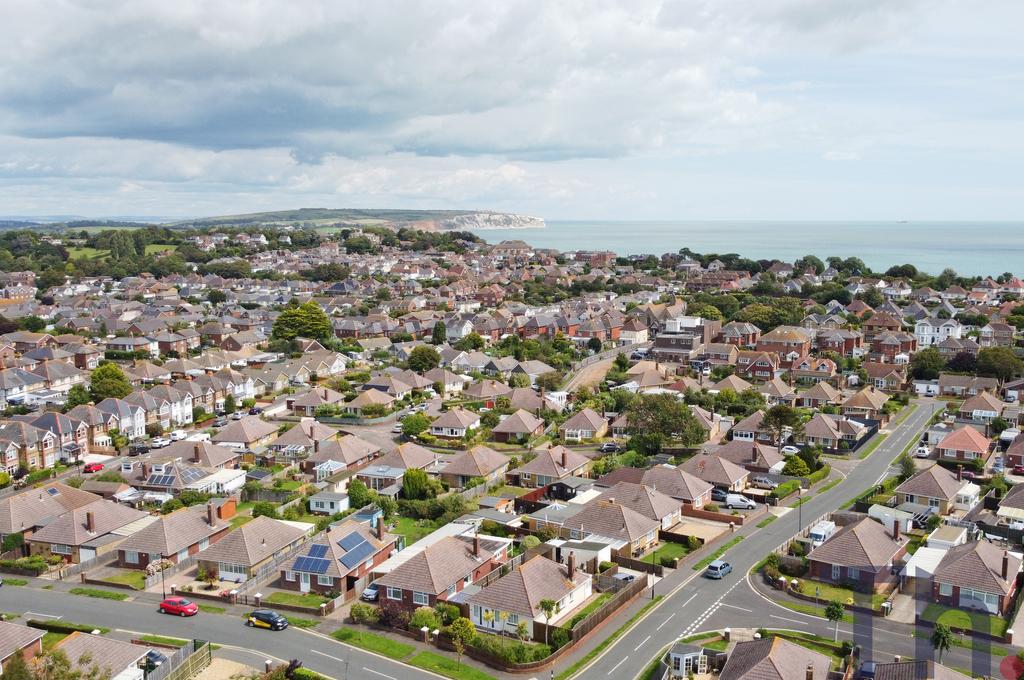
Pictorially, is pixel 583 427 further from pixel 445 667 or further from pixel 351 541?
pixel 445 667

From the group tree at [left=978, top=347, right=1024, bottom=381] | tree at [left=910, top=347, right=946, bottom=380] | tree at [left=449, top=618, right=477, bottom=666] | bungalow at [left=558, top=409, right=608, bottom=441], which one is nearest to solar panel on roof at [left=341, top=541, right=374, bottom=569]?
tree at [left=449, top=618, right=477, bottom=666]

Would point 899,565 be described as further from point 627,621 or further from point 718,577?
point 627,621

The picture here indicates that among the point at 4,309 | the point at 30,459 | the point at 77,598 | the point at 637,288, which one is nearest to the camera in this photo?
the point at 77,598

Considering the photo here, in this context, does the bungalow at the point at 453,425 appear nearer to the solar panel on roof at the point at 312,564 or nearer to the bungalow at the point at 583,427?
the bungalow at the point at 583,427

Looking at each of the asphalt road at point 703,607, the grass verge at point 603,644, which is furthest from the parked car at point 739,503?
the grass verge at point 603,644

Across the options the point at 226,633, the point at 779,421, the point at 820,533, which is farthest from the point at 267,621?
the point at 779,421

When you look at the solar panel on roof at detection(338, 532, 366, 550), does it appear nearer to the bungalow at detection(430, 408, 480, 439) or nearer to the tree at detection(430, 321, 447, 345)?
the bungalow at detection(430, 408, 480, 439)

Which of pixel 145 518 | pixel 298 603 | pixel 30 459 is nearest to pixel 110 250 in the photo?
pixel 30 459
